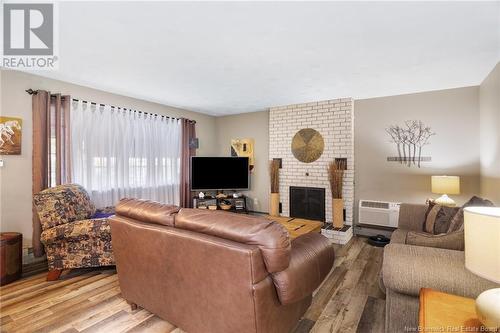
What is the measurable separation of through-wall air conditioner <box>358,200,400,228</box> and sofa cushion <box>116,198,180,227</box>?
3393 millimetres

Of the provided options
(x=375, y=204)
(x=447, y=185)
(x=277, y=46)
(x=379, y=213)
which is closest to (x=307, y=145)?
(x=375, y=204)

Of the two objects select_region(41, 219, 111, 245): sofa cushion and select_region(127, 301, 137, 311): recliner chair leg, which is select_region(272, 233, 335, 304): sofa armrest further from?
select_region(41, 219, 111, 245): sofa cushion

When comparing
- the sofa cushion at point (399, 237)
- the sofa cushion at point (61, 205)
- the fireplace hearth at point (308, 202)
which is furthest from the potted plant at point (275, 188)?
the sofa cushion at point (61, 205)

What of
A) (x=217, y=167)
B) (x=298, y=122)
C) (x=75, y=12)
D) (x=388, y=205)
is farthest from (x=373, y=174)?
(x=75, y=12)

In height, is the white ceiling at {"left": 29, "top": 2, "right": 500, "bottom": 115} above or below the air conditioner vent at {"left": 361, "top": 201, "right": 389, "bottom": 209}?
above

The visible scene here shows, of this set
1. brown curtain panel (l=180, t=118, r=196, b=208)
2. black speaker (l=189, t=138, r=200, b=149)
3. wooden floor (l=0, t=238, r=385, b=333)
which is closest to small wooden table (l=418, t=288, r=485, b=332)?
wooden floor (l=0, t=238, r=385, b=333)

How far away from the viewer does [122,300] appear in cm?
225

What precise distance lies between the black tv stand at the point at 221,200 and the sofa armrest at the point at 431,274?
355 cm

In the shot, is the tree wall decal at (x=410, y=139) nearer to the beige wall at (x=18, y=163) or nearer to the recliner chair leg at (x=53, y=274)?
the recliner chair leg at (x=53, y=274)

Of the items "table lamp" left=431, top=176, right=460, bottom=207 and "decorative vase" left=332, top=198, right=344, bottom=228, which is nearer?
"table lamp" left=431, top=176, right=460, bottom=207

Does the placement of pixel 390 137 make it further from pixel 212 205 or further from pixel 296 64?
pixel 212 205

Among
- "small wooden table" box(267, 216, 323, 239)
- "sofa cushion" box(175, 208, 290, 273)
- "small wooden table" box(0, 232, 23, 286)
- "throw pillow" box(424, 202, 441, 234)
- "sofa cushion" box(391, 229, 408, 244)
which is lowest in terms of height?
"small wooden table" box(0, 232, 23, 286)

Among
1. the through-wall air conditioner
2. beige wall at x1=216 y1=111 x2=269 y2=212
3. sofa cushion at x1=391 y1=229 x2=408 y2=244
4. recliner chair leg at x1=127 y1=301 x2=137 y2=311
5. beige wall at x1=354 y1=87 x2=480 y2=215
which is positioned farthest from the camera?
beige wall at x1=216 y1=111 x2=269 y2=212

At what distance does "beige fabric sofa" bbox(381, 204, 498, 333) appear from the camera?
1.35 meters
